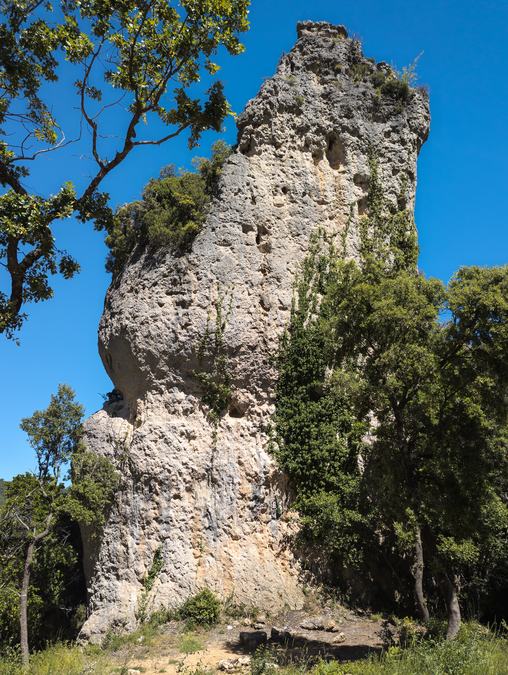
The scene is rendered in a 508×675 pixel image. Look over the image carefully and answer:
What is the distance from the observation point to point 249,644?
35.2 ft

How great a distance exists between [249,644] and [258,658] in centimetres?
236

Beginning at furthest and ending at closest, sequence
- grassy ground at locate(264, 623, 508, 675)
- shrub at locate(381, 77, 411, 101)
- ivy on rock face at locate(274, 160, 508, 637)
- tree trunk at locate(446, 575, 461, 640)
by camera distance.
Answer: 1. shrub at locate(381, 77, 411, 101)
2. ivy on rock face at locate(274, 160, 508, 637)
3. tree trunk at locate(446, 575, 461, 640)
4. grassy ground at locate(264, 623, 508, 675)

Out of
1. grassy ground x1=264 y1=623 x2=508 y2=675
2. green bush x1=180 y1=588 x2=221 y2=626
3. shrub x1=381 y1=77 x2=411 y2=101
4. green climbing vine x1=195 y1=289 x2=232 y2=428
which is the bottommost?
grassy ground x1=264 y1=623 x2=508 y2=675

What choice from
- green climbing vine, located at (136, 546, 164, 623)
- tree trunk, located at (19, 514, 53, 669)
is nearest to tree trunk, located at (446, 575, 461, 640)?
green climbing vine, located at (136, 546, 164, 623)

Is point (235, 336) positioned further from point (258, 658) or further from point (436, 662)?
point (436, 662)

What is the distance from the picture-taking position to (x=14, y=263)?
21.2ft

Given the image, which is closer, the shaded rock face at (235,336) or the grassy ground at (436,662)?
the grassy ground at (436,662)

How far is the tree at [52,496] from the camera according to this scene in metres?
13.2

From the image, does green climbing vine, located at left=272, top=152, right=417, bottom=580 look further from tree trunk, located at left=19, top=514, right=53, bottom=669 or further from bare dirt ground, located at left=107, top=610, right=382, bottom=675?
tree trunk, located at left=19, top=514, right=53, bottom=669

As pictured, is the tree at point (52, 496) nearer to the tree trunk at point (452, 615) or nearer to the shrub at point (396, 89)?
the tree trunk at point (452, 615)

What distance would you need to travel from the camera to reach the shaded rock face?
13242mm

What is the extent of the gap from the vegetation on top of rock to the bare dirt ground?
35.0 ft

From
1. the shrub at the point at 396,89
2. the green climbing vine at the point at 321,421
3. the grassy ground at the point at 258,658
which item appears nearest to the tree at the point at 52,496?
the grassy ground at the point at 258,658

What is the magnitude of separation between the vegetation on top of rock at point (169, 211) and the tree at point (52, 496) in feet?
17.4
